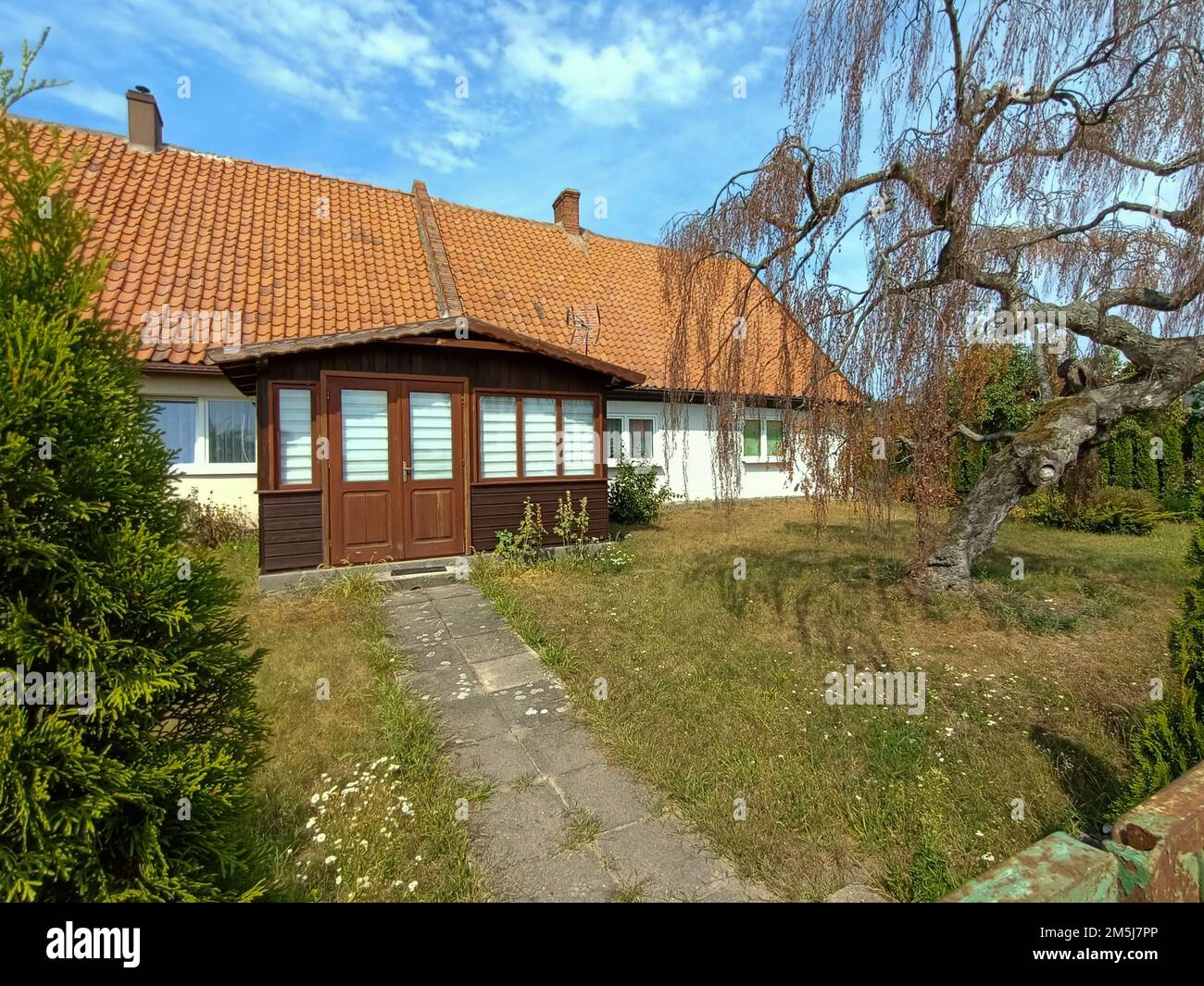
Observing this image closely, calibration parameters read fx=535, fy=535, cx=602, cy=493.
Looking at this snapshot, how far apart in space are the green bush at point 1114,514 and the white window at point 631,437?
8.53 m

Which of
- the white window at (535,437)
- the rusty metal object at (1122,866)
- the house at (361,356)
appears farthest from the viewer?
the white window at (535,437)

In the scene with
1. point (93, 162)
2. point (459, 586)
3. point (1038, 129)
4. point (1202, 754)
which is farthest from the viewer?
point (93, 162)

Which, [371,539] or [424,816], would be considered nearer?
[424,816]

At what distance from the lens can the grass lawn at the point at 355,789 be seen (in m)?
2.47

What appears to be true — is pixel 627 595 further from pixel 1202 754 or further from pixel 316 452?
pixel 1202 754

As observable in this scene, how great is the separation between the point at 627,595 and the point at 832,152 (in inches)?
196

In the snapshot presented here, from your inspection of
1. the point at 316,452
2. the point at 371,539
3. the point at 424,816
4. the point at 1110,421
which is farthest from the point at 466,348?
the point at 1110,421

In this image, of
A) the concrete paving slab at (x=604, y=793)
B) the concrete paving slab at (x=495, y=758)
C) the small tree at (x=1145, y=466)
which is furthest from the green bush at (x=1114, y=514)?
the concrete paving slab at (x=495, y=758)

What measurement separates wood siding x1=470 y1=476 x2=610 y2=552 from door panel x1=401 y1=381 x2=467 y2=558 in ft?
0.91

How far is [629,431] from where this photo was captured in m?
13.8

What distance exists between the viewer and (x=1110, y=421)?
565 cm

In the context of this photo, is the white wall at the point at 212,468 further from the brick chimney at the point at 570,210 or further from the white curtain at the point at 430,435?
the brick chimney at the point at 570,210

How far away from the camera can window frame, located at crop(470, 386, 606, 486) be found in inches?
320

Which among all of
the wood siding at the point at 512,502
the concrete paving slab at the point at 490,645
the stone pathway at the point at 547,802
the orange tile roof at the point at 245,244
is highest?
the orange tile roof at the point at 245,244
